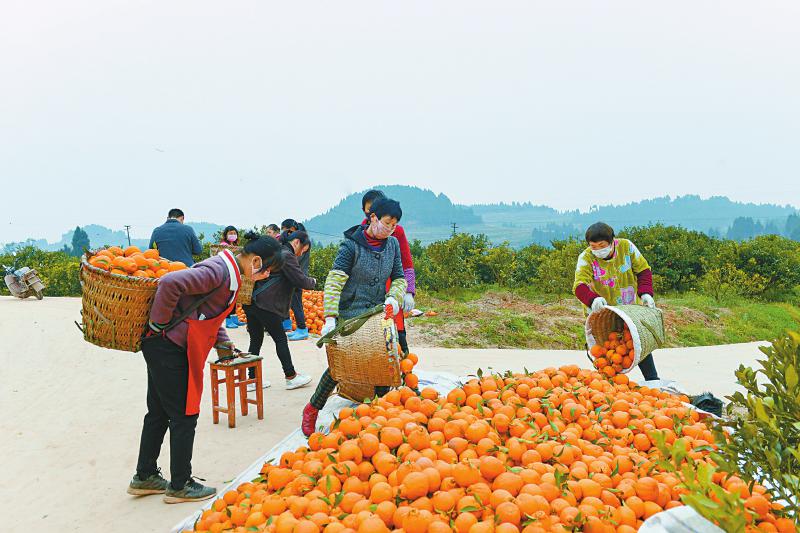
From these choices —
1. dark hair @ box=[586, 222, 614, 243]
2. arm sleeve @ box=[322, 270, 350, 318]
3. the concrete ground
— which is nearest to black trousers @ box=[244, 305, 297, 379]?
the concrete ground

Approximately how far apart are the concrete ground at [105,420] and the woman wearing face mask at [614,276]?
1571mm

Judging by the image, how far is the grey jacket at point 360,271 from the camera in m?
4.18

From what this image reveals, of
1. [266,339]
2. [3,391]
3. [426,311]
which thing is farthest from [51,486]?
[426,311]

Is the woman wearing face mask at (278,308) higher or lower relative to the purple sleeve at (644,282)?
lower

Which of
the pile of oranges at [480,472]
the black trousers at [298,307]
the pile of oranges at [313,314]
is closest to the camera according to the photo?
the pile of oranges at [480,472]

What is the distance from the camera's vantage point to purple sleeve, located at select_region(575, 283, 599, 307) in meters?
4.82

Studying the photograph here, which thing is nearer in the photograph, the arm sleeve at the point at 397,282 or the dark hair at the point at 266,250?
the dark hair at the point at 266,250

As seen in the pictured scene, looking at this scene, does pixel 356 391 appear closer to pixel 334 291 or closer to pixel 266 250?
pixel 334 291

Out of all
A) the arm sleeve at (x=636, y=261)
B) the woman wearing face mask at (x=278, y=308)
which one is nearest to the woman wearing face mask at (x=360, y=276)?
the woman wearing face mask at (x=278, y=308)

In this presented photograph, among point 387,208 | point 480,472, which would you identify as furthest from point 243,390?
point 480,472

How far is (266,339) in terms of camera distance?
916cm

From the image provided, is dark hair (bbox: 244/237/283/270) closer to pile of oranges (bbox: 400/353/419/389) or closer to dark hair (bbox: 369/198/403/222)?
dark hair (bbox: 369/198/403/222)

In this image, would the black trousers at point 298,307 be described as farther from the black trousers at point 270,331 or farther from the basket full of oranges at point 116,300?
the basket full of oranges at point 116,300

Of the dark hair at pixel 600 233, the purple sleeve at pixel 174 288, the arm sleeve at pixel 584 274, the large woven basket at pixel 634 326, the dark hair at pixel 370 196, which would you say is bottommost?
the large woven basket at pixel 634 326
